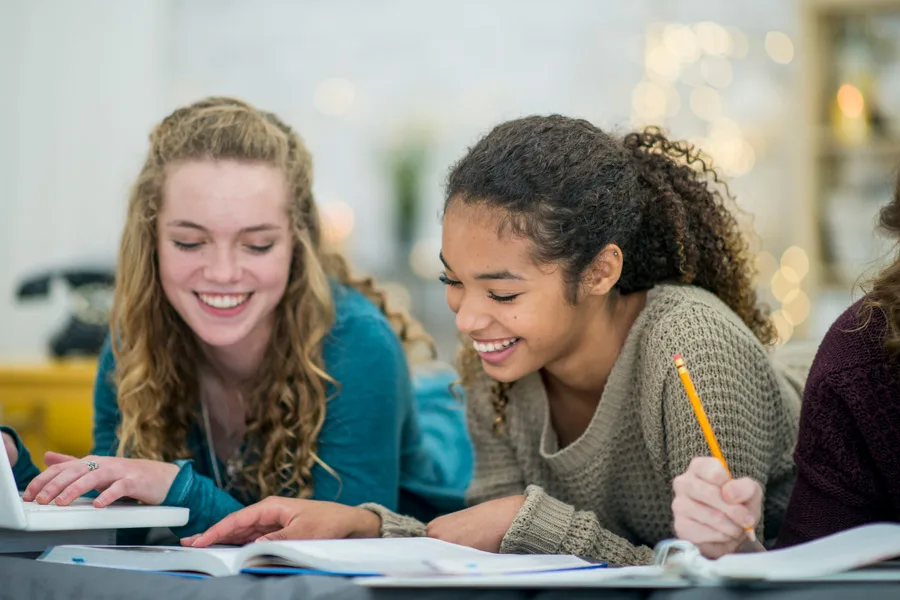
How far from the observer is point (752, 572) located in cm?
77

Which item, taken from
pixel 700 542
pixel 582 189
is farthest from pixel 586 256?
pixel 700 542

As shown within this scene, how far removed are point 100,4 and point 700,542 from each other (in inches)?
135

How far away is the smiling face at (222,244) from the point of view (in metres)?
1.44

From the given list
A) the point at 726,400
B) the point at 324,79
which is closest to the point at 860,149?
the point at 324,79

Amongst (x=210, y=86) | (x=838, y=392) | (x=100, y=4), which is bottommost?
(x=838, y=392)

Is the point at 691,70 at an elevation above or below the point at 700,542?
above

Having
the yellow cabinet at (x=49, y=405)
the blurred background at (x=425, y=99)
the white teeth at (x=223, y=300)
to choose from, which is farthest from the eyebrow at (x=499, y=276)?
the blurred background at (x=425, y=99)

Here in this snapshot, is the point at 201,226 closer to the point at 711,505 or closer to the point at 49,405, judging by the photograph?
the point at 711,505

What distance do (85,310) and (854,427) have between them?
7.99 ft

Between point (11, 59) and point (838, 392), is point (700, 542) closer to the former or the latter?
point (838, 392)

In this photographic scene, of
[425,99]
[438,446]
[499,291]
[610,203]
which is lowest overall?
[438,446]

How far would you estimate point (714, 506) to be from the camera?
92 centimetres

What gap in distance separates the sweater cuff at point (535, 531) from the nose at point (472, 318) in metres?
0.21

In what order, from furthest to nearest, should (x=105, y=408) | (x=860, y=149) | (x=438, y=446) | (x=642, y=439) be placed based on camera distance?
(x=860, y=149)
(x=438, y=446)
(x=105, y=408)
(x=642, y=439)
